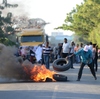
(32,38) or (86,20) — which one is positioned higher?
(86,20)

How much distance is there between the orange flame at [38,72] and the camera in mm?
15922

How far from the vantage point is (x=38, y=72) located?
15922 millimetres

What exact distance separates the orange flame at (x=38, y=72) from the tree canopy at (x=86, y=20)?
3342cm

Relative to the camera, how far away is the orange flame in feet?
52.2

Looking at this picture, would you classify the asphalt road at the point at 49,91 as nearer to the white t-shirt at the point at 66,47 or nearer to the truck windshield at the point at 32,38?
the white t-shirt at the point at 66,47

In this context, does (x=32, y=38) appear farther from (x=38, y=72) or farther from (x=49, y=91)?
(x=49, y=91)

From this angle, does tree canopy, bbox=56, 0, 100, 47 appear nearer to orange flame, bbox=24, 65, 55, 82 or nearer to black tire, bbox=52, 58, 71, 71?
black tire, bbox=52, 58, 71, 71

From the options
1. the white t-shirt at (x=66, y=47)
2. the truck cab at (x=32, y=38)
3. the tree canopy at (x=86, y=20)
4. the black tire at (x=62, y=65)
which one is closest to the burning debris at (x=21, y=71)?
the black tire at (x=62, y=65)

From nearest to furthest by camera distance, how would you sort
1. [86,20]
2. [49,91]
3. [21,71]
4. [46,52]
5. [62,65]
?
[49,91] → [21,71] → [62,65] → [46,52] → [86,20]

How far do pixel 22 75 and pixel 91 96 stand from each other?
480cm

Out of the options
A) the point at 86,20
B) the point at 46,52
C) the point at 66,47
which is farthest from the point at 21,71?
the point at 86,20

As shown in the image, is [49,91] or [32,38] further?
[32,38]

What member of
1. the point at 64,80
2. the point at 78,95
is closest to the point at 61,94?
the point at 78,95

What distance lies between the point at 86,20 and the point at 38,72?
46.3 metres
